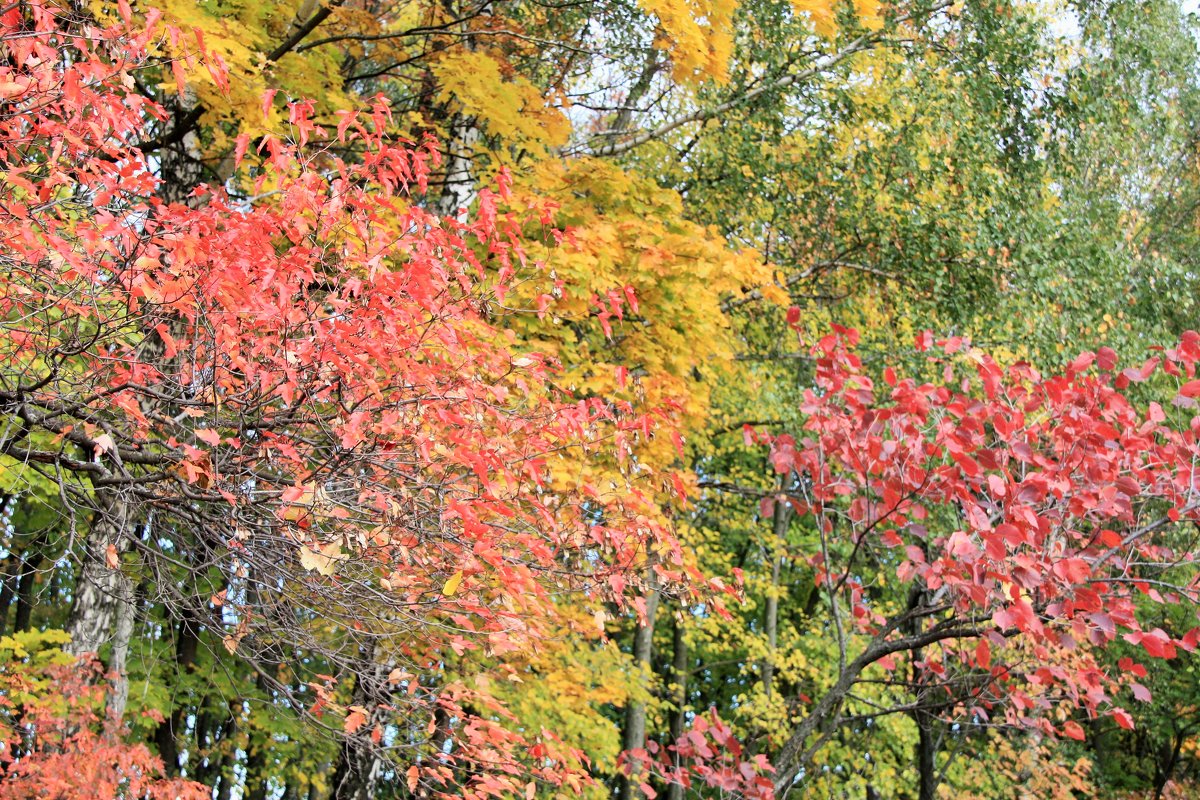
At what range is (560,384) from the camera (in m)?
5.34

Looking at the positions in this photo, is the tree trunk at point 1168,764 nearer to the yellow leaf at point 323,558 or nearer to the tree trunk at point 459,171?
the tree trunk at point 459,171

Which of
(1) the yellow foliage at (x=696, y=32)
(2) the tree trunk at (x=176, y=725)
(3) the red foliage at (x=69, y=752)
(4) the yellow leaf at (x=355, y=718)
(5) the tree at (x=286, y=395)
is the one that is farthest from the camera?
(2) the tree trunk at (x=176, y=725)

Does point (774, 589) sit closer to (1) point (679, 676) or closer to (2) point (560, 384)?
(1) point (679, 676)

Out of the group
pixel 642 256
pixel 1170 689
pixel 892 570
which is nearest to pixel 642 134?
pixel 642 256

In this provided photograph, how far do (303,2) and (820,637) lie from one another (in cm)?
1363

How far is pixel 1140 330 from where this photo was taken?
15625 mm

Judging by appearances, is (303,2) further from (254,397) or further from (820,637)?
A: (820,637)

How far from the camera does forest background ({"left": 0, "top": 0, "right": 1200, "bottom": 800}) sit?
3920mm

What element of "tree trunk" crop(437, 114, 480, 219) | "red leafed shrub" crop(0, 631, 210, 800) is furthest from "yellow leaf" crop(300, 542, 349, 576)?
"red leafed shrub" crop(0, 631, 210, 800)

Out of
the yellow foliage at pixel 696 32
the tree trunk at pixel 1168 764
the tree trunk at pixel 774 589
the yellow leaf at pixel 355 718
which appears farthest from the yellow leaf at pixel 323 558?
the tree trunk at pixel 1168 764

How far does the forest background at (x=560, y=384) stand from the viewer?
392cm

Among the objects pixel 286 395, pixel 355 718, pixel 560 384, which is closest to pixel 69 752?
pixel 355 718

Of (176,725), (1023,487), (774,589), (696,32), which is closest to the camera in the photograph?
(1023,487)

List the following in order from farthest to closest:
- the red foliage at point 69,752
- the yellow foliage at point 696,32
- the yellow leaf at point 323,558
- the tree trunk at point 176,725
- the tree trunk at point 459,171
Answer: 1. the tree trunk at point 176,725
2. the tree trunk at point 459,171
3. the red foliage at point 69,752
4. the yellow foliage at point 696,32
5. the yellow leaf at point 323,558
